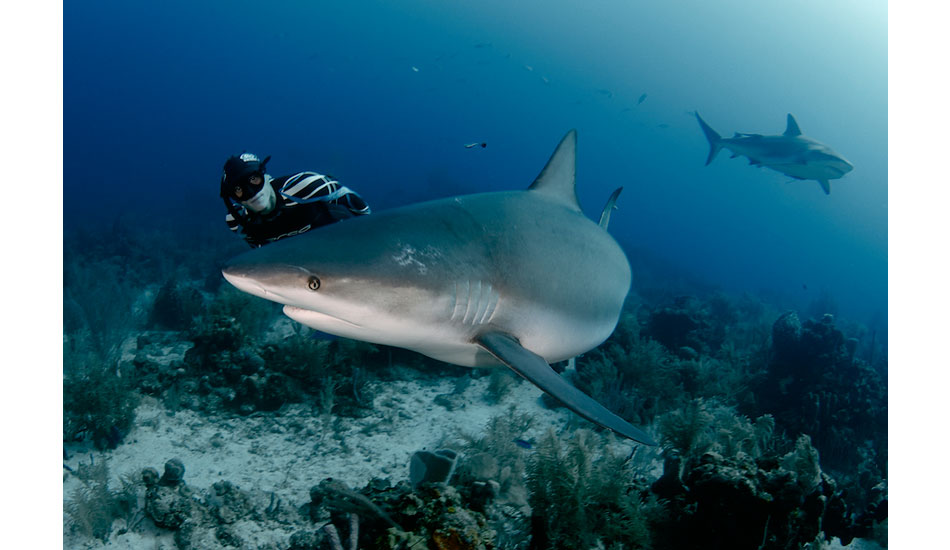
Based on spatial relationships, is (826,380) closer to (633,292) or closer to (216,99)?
(633,292)

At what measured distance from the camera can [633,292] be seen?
62.6ft

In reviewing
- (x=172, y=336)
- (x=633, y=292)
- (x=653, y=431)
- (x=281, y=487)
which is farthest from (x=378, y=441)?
(x=633, y=292)

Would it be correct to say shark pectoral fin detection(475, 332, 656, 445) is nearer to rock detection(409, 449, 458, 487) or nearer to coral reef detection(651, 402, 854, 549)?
coral reef detection(651, 402, 854, 549)

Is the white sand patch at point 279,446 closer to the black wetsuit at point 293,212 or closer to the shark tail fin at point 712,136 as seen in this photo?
the black wetsuit at point 293,212

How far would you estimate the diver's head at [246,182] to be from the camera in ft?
9.64

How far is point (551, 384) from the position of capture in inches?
98.1

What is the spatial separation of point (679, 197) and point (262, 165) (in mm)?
153703

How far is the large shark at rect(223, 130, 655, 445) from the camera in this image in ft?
6.85

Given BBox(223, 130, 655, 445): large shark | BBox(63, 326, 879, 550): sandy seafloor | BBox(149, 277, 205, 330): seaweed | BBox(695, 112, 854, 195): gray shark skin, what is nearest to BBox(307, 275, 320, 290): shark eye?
BBox(223, 130, 655, 445): large shark

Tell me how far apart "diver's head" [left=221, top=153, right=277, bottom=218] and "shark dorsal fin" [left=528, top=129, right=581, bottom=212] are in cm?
221

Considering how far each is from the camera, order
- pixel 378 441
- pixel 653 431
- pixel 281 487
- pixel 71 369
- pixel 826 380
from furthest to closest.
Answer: pixel 826 380
pixel 653 431
pixel 71 369
pixel 378 441
pixel 281 487

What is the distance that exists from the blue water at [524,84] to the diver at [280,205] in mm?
99009

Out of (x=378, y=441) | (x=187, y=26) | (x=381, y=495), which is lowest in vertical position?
(x=378, y=441)

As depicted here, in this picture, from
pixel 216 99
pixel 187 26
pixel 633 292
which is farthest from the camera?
pixel 187 26
